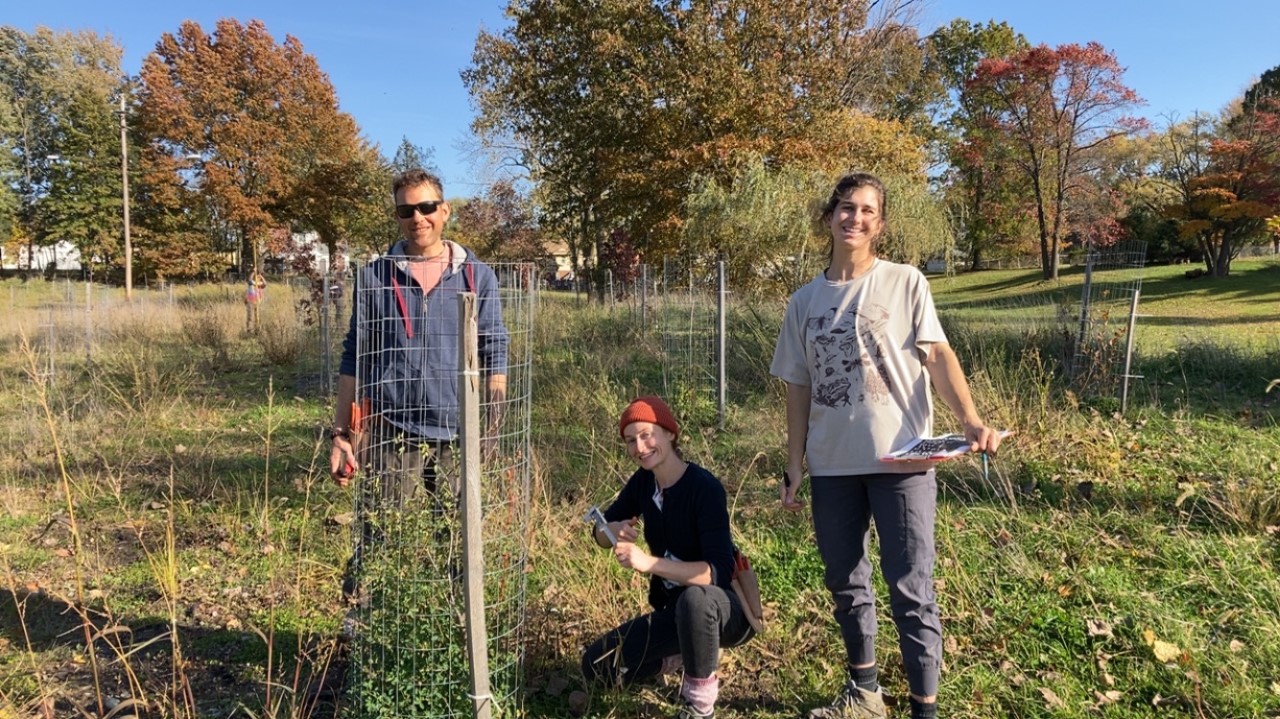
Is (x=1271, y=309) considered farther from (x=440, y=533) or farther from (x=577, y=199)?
(x=440, y=533)

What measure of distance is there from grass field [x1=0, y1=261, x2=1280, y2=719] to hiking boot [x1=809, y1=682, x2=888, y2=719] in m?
0.19

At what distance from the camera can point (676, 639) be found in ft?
7.99

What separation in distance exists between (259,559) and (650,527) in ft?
7.80

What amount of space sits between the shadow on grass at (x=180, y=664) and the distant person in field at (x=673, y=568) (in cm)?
101

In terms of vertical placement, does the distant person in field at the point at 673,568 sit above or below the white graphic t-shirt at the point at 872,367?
below

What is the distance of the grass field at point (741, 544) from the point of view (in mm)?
2555

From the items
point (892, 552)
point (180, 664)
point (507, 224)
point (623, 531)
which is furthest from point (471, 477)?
point (507, 224)

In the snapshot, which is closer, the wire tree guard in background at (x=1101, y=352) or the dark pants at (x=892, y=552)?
the dark pants at (x=892, y=552)

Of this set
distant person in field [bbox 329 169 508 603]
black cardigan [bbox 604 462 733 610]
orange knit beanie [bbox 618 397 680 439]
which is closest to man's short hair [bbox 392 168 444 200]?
distant person in field [bbox 329 169 508 603]

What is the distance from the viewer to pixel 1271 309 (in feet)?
45.7

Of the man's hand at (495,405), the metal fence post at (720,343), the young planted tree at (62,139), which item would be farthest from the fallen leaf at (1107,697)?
the young planted tree at (62,139)

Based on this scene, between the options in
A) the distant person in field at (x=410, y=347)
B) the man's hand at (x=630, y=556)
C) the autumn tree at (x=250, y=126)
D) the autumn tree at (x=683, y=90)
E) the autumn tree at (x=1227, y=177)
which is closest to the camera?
the man's hand at (x=630, y=556)

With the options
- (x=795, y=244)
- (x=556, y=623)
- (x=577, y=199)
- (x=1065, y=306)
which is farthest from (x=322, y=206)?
(x=556, y=623)

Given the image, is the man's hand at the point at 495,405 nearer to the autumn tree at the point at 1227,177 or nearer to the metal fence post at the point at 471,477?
the metal fence post at the point at 471,477
